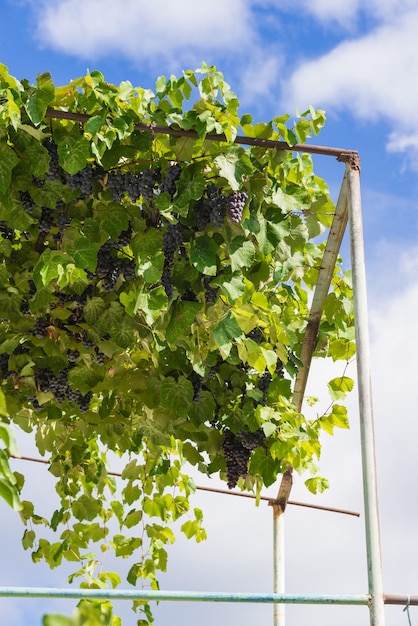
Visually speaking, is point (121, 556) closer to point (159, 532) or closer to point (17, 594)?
point (159, 532)

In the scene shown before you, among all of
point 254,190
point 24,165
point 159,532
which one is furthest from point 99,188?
point 159,532

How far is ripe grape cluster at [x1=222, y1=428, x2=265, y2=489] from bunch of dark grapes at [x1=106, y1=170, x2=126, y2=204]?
3.87ft

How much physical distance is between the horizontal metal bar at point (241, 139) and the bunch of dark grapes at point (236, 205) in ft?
0.60

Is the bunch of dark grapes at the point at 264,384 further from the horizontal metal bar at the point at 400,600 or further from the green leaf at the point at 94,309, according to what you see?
the horizontal metal bar at the point at 400,600

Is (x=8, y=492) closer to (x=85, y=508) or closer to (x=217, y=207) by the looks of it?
(x=217, y=207)

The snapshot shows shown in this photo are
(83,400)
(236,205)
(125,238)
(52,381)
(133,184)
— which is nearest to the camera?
(236,205)

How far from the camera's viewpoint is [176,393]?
3.77 m

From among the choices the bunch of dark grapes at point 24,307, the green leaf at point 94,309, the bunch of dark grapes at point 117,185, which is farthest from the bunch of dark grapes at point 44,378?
the bunch of dark grapes at point 117,185

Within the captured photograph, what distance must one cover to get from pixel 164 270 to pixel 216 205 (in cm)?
33

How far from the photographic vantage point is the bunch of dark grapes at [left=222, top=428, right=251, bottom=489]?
4.03 m

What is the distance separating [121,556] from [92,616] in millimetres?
4805

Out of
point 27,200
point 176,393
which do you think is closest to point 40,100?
point 27,200

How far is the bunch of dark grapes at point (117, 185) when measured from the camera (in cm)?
339

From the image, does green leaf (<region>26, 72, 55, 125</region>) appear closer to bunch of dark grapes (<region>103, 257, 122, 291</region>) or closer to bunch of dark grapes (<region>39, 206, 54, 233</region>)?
bunch of dark grapes (<region>39, 206, 54, 233</region>)
